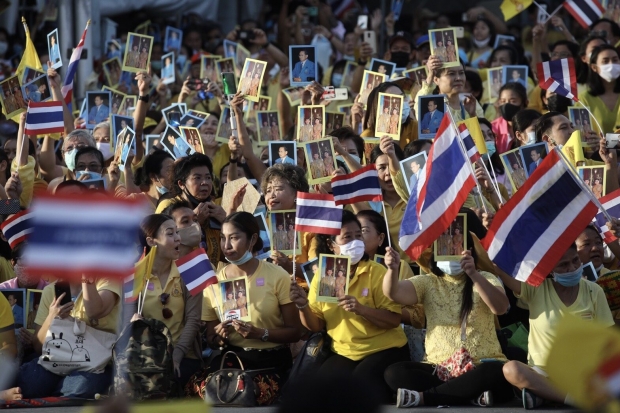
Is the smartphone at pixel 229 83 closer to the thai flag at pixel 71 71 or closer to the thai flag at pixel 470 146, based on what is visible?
the thai flag at pixel 71 71

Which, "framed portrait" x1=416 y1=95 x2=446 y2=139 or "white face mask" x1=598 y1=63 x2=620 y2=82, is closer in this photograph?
"framed portrait" x1=416 y1=95 x2=446 y2=139

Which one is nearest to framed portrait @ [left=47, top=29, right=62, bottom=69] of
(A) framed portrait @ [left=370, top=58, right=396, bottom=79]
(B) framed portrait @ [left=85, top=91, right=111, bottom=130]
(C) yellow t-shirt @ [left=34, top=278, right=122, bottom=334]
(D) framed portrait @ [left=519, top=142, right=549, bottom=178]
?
(B) framed portrait @ [left=85, top=91, right=111, bottom=130]

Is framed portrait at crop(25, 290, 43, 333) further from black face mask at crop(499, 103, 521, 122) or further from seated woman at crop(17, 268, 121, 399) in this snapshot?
black face mask at crop(499, 103, 521, 122)

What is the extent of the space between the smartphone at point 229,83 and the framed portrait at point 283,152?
2.86 feet

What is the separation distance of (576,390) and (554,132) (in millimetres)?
5739

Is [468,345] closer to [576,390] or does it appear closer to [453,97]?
[453,97]

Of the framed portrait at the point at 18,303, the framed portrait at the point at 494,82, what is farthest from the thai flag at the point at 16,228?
the framed portrait at the point at 494,82

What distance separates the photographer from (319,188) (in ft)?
27.9

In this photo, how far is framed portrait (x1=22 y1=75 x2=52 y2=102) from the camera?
31.8 feet

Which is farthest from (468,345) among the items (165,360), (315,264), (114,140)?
(114,140)

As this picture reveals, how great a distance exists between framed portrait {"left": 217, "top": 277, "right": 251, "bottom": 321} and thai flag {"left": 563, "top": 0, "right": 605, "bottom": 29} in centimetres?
529

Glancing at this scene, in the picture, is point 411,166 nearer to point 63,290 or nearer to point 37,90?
point 63,290

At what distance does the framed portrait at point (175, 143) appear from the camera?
30.6 feet

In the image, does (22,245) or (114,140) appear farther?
(114,140)
